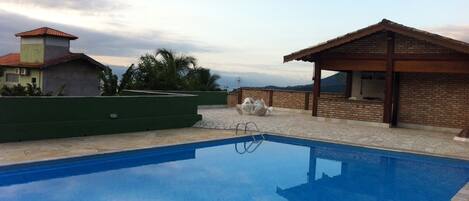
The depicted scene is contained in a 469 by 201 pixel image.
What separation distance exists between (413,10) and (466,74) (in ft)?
14.6

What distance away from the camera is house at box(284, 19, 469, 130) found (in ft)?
52.6

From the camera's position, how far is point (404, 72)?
17.4m

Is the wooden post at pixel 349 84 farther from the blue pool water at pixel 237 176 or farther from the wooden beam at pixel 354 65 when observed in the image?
the blue pool water at pixel 237 176

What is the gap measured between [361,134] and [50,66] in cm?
2198

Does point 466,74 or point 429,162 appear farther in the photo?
point 466,74

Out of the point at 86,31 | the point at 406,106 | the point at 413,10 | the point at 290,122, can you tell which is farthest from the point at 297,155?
the point at 86,31

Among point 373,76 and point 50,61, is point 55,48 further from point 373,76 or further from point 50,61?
point 373,76

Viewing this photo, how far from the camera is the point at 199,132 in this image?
14477 millimetres

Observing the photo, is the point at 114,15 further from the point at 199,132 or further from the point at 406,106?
the point at 406,106

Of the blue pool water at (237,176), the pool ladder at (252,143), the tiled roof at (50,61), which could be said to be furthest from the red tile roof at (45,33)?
the blue pool water at (237,176)

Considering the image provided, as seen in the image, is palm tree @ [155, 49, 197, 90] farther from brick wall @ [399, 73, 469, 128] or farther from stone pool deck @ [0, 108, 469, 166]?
brick wall @ [399, 73, 469, 128]

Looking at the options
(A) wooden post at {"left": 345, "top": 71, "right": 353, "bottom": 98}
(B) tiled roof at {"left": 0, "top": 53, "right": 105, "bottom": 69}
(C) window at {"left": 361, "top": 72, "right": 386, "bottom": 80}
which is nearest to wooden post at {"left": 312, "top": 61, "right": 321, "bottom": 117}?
(A) wooden post at {"left": 345, "top": 71, "right": 353, "bottom": 98}

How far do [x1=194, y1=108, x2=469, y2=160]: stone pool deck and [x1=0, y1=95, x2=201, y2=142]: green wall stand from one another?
140 cm

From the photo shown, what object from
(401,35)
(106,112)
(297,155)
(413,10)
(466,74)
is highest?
(413,10)
